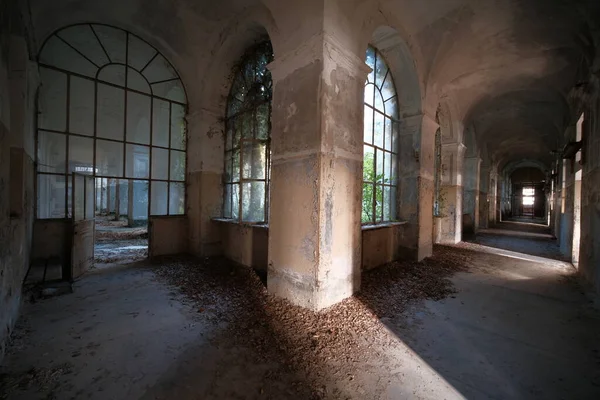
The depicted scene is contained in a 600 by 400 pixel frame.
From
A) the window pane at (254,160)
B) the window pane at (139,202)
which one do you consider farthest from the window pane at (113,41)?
the window pane at (139,202)

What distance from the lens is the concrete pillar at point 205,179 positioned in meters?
5.95

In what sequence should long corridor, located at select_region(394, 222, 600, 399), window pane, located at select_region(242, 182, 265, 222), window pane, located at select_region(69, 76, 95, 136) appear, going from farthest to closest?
window pane, located at select_region(69, 76, 95, 136), window pane, located at select_region(242, 182, 265, 222), long corridor, located at select_region(394, 222, 600, 399)

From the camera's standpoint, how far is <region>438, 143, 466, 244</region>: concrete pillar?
8992mm

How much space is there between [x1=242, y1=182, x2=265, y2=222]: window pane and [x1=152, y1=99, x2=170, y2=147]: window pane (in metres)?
2.69

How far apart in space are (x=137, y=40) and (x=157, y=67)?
0.63m

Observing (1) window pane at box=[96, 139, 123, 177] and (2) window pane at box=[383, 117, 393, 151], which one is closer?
(2) window pane at box=[383, 117, 393, 151]

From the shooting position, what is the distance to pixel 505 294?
4172mm

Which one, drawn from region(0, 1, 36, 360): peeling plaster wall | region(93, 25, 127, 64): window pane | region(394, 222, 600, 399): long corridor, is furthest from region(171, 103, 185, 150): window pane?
region(394, 222, 600, 399): long corridor

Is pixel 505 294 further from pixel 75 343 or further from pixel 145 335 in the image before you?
pixel 75 343

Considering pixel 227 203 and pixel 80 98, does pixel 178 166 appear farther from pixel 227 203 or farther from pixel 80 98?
pixel 80 98

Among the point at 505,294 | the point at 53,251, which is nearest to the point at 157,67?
the point at 53,251

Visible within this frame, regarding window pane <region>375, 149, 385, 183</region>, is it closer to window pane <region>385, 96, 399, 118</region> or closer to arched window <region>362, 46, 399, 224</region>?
arched window <region>362, 46, 399, 224</region>

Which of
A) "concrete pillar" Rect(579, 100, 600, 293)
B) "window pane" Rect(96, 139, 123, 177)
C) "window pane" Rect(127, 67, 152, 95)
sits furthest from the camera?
"window pane" Rect(96, 139, 123, 177)

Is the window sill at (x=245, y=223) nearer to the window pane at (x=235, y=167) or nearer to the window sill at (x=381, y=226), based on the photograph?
the window pane at (x=235, y=167)
